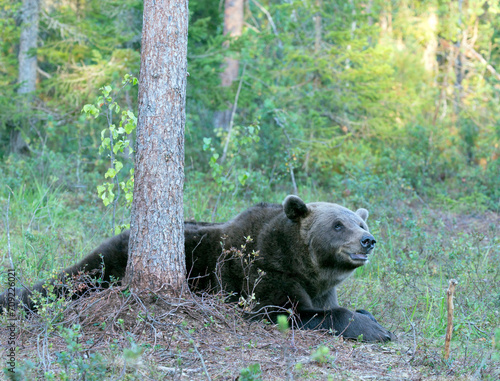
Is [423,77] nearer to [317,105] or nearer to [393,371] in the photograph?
[317,105]

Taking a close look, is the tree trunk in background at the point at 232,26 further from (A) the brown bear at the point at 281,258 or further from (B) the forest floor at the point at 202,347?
(B) the forest floor at the point at 202,347

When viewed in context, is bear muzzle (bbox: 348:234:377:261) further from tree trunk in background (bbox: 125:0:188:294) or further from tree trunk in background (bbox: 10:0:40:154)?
tree trunk in background (bbox: 10:0:40:154)

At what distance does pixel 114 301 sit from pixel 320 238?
2.17 metres

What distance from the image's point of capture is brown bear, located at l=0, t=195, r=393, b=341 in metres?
5.51

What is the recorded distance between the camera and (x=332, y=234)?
566cm

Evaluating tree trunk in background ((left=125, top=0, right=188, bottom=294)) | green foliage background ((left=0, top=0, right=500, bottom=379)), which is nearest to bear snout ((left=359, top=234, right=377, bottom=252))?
tree trunk in background ((left=125, top=0, right=188, bottom=294))

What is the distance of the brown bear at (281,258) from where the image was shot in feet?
18.1

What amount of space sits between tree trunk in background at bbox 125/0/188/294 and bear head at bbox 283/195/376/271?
4.75ft

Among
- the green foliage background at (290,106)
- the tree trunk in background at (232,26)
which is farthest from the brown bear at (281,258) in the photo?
the tree trunk in background at (232,26)

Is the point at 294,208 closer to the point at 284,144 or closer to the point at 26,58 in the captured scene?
the point at 284,144

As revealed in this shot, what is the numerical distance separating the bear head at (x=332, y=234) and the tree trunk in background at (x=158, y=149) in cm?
145

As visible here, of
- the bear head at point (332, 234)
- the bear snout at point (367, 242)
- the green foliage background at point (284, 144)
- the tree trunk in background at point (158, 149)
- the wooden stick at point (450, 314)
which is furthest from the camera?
the green foliage background at point (284, 144)

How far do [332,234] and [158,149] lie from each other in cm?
204

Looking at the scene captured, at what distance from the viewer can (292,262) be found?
5773mm
